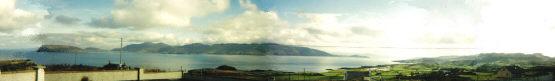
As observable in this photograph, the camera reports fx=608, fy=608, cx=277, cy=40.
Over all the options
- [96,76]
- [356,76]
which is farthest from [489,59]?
[96,76]

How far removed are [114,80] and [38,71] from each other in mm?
7756

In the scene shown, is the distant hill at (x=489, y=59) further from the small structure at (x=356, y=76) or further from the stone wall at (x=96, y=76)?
the stone wall at (x=96, y=76)

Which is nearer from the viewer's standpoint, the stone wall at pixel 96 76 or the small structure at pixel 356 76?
the stone wall at pixel 96 76

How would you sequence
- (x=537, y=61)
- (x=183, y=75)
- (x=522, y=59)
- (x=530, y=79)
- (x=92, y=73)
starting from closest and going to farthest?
(x=92, y=73)
(x=183, y=75)
(x=530, y=79)
(x=537, y=61)
(x=522, y=59)

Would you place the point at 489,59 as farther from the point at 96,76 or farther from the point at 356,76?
the point at 96,76

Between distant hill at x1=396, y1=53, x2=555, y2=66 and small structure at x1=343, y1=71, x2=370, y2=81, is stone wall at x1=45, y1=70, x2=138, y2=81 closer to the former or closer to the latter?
small structure at x1=343, y1=71, x2=370, y2=81

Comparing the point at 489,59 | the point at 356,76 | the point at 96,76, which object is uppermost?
the point at 96,76

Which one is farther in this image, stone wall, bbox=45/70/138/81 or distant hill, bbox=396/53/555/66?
distant hill, bbox=396/53/555/66

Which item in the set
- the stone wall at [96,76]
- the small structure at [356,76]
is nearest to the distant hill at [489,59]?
the small structure at [356,76]

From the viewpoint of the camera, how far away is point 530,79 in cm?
5406

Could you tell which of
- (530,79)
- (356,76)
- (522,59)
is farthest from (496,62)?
(356,76)

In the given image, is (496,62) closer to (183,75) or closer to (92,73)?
(183,75)

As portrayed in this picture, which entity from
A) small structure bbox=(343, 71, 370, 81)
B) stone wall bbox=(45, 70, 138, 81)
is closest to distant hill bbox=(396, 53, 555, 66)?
small structure bbox=(343, 71, 370, 81)

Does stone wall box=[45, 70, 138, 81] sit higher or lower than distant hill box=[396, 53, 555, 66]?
higher
